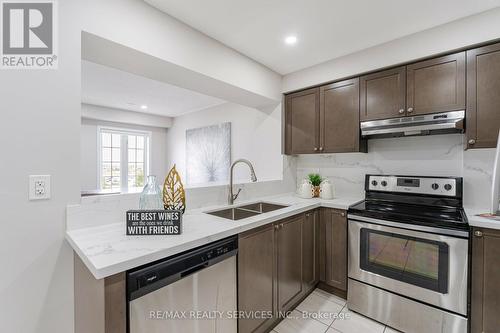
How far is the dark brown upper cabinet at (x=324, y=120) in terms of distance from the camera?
7.88ft

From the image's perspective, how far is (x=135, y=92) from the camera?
147 inches

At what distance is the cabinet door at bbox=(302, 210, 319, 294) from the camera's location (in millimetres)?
2164

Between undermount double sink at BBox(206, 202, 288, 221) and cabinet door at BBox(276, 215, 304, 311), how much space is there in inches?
13.5

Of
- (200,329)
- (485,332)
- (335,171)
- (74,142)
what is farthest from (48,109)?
(485,332)

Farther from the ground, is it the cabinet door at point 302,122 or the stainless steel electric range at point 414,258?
the cabinet door at point 302,122

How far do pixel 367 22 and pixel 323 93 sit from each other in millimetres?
832

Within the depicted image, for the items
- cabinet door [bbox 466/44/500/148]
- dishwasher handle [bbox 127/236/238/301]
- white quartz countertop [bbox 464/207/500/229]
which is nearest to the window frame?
dishwasher handle [bbox 127/236/238/301]

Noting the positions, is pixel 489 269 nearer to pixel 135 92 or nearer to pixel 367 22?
pixel 367 22

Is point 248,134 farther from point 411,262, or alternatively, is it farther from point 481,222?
point 481,222

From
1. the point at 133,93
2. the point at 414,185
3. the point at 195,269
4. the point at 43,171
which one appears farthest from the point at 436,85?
the point at 133,93

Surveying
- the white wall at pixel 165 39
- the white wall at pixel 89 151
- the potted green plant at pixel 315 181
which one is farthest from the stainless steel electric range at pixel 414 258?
Result: the white wall at pixel 89 151

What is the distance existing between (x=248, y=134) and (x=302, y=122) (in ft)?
3.59

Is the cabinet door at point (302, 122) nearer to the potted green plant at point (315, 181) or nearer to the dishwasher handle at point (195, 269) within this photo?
the potted green plant at point (315, 181)

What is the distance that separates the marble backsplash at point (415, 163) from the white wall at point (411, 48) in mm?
796
